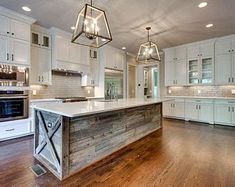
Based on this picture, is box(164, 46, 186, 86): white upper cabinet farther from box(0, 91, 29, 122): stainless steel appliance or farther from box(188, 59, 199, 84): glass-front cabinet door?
box(0, 91, 29, 122): stainless steel appliance

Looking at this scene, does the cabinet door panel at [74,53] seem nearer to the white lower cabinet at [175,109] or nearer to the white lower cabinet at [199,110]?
the white lower cabinet at [175,109]

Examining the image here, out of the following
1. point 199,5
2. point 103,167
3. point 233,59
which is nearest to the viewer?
point 103,167

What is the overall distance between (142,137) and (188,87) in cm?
357

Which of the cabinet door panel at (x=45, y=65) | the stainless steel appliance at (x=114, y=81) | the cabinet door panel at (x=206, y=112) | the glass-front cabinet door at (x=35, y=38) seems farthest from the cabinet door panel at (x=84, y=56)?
the cabinet door panel at (x=206, y=112)

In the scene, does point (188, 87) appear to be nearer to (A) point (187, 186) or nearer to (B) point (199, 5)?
(B) point (199, 5)

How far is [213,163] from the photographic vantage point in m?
2.39

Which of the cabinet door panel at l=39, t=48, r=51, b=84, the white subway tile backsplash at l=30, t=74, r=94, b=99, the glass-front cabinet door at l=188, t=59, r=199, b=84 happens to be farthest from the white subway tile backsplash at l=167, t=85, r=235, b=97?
the cabinet door panel at l=39, t=48, r=51, b=84

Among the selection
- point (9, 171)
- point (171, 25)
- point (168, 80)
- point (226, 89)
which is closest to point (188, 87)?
point (168, 80)

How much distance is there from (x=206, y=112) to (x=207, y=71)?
4.86 feet

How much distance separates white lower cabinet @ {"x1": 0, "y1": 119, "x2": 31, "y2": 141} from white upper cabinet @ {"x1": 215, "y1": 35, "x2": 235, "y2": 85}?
234 inches

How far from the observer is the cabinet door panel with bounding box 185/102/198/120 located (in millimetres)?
5441

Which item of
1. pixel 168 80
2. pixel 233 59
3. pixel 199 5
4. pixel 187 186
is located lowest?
pixel 187 186

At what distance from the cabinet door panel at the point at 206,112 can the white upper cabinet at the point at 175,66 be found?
1144 millimetres

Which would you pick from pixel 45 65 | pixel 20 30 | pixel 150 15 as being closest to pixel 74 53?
pixel 45 65
